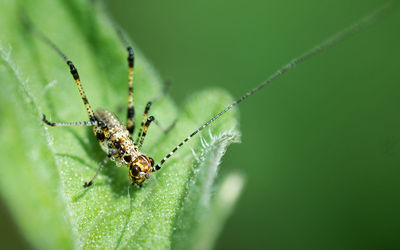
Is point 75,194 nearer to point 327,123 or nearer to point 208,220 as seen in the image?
point 208,220

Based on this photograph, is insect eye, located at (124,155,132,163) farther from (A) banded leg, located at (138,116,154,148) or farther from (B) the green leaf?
(A) banded leg, located at (138,116,154,148)

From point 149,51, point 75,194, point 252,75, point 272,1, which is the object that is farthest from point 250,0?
point 75,194

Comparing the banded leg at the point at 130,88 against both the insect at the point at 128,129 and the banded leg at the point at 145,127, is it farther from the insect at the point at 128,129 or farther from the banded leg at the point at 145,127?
the banded leg at the point at 145,127

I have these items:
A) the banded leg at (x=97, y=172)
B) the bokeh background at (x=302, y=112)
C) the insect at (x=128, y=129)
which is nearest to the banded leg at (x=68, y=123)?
the insect at (x=128, y=129)

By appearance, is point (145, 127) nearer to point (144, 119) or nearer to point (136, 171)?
point (144, 119)

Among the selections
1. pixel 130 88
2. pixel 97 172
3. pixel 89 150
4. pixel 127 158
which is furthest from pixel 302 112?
pixel 97 172

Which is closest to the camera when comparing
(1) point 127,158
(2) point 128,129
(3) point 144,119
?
(1) point 127,158

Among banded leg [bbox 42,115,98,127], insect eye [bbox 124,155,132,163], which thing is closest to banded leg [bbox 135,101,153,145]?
insect eye [bbox 124,155,132,163]
